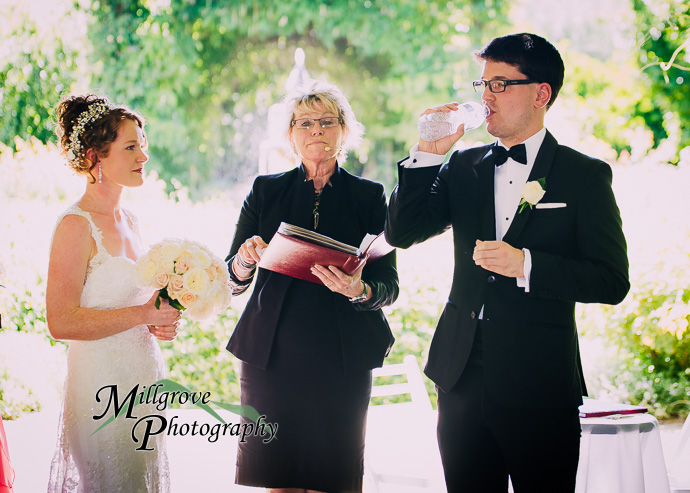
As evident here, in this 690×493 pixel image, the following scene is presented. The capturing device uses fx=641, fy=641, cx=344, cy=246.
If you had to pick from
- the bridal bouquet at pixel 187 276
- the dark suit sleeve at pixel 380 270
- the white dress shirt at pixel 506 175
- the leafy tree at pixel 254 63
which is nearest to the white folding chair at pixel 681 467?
the dark suit sleeve at pixel 380 270

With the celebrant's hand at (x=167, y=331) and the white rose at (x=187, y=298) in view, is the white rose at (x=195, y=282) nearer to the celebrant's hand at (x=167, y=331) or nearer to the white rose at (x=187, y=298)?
the white rose at (x=187, y=298)

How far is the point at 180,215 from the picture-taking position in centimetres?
631

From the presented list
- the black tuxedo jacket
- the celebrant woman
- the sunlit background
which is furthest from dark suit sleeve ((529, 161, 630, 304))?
the sunlit background

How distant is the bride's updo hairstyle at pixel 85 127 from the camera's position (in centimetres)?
228

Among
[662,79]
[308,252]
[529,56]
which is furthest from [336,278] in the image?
[662,79]

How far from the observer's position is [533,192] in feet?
6.07

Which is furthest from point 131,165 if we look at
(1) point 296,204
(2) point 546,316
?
(2) point 546,316

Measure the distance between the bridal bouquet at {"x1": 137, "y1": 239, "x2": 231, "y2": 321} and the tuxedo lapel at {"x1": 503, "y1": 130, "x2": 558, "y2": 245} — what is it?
0.94 metres

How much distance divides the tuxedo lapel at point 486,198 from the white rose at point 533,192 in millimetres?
146

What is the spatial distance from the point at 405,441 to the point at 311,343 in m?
1.24

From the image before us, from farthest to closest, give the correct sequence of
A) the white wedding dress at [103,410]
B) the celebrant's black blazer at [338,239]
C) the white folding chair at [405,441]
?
1. the white folding chair at [405,441]
2. the celebrant's black blazer at [338,239]
3. the white wedding dress at [103,410]

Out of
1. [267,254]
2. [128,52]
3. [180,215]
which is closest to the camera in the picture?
[267,254]

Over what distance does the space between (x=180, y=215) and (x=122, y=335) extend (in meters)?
4.14

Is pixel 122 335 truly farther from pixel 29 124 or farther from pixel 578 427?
pixel 29 124
